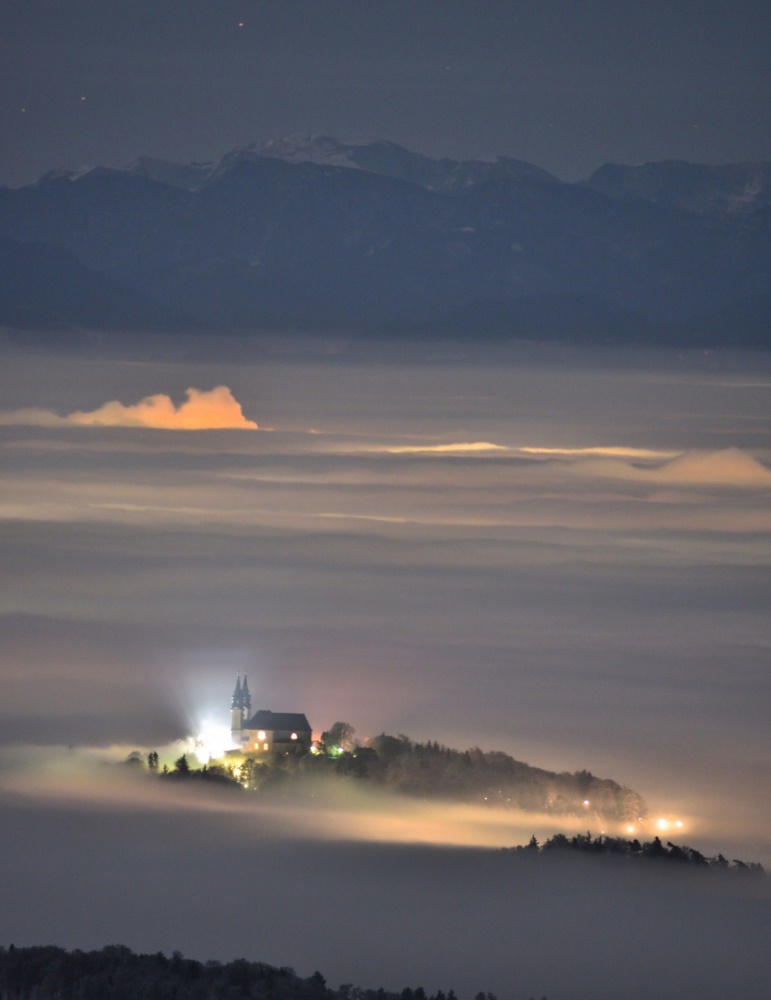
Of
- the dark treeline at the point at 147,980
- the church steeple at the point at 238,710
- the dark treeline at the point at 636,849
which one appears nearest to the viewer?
the dark treeline at the point at 147,980

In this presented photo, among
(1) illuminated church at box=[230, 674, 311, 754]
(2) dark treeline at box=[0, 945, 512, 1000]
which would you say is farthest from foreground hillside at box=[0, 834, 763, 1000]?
(1) illuminated church at box=[230, 674, 311, 754]

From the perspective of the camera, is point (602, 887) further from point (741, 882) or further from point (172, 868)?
point (172, 868)

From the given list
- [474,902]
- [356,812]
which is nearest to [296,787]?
[356,812]

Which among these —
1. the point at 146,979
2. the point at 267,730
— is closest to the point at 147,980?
the point at 146,979

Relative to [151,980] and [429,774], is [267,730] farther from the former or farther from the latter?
[151,980]

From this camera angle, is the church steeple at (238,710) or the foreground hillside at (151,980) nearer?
the foreground hillside at (151,980)

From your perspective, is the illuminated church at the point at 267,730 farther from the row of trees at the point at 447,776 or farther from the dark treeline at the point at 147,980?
the dark treeline at the point at 147,980

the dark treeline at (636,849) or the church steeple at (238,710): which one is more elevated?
the church steeple at (238,710)

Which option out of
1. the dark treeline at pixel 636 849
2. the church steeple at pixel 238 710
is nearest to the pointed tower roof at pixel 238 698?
the church steeple at pixel 238 710

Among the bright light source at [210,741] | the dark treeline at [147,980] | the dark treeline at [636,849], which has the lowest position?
the dark treeline at [147,980]
